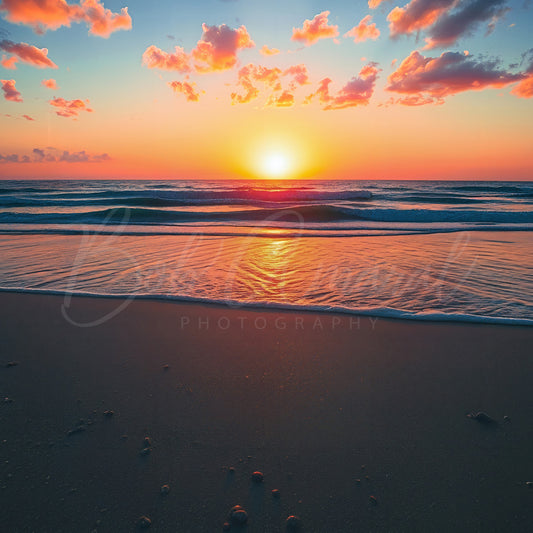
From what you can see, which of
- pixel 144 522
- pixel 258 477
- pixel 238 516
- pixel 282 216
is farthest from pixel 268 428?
Result: pixel 282 216

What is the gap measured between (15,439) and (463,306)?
4401 millimetres

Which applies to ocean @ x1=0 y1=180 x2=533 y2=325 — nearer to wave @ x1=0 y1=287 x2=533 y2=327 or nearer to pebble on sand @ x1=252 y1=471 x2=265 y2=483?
wave @ x1=0 y1=287 x2=533 y2=327

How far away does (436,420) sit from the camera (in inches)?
74.8

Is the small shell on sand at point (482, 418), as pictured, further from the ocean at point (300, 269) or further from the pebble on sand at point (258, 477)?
the ocean at point (300, 269)

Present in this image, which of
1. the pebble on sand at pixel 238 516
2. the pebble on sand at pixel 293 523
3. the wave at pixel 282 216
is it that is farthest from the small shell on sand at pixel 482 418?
the wave at pixel 282 216

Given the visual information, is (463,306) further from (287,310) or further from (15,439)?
(15,439)

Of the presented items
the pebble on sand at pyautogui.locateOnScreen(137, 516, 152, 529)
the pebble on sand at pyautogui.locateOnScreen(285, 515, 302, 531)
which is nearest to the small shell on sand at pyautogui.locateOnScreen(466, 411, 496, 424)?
the pebble on sand at pyautogui.locateOnScreen(285, 515, 302, 531)

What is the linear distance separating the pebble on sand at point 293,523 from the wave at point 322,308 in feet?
7.98

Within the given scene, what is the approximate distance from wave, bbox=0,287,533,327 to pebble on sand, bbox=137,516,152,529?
Answer: 8.38 feet

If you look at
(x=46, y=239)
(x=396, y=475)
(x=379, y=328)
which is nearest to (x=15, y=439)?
(x=396, y=475)

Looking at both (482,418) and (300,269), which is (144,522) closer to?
(482,418)

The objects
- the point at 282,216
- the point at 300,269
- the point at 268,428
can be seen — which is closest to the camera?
the point at 268,428

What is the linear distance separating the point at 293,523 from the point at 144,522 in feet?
2.14

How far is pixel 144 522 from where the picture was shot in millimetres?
1302
